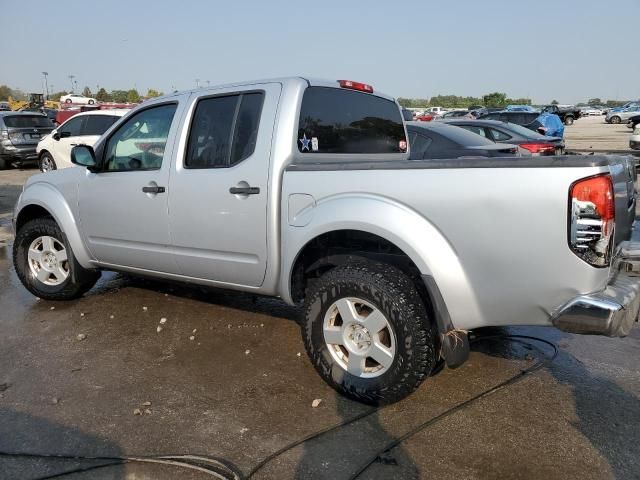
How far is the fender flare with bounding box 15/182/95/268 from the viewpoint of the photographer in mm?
4852

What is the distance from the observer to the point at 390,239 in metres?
3.07

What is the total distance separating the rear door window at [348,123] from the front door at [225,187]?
0.27 m

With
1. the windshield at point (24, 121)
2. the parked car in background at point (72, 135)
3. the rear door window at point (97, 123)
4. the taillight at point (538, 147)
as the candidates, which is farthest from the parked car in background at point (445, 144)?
the windshield at point (24, 121)

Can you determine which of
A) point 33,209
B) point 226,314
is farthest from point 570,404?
point 33,209

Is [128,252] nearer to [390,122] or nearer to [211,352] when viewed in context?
[211,352]

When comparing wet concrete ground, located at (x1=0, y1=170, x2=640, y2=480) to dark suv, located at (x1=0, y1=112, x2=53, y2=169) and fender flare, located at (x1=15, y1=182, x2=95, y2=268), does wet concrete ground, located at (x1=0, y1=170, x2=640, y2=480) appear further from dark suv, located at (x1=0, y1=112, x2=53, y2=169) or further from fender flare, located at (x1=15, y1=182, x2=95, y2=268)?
dark suv, located at (x1=0, y1=112, x2=53, y2=169)

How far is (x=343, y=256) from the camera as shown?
3426mm

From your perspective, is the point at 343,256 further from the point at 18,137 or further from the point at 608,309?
the point at 18,137

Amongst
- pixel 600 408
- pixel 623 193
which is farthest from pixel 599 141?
pixel 623 193

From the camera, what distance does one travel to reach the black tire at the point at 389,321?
304 centimetres

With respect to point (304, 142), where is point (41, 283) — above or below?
below

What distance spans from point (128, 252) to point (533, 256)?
3141 millimetres

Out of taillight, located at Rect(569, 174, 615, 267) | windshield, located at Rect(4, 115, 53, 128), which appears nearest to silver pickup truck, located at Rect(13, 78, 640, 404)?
taillight, located at Rect(569, 174, 615, 267)

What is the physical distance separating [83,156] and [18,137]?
14207 mm
